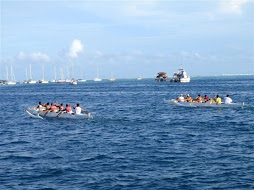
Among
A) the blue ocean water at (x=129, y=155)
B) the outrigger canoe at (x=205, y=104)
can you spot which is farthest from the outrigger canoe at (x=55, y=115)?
the outrigger canoe at (x=205, y=104)

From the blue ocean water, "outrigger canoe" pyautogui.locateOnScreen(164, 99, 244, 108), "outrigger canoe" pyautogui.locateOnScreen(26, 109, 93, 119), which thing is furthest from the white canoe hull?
"outrigger canoe" pyautogui.locateOnScreen(164, 99, 244, 108)

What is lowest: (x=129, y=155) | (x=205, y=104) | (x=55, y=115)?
(x=129, y=155)

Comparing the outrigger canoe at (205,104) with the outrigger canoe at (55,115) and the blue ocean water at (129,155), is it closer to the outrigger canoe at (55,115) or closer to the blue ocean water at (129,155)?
the blue ocean water at (129,155)

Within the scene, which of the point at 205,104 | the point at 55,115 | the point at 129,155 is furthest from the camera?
the point at 205,104

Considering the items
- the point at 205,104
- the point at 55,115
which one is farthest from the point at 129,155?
the point at 205,104

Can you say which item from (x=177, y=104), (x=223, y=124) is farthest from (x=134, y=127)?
(x=177, y=104)

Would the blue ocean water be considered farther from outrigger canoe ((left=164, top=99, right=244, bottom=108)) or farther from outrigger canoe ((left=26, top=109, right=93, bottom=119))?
outrigger canoe ((left=164, top=99, right=244, bottom=108))

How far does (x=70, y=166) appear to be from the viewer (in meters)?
20.4

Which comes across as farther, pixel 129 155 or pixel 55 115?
pixel 55 115

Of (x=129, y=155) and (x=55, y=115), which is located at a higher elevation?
(x=55, y=115)

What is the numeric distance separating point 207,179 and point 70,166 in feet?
24.5

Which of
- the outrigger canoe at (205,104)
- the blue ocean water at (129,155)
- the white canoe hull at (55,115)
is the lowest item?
the blue ocean water at (129,155)

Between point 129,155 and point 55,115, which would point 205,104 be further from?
point 129,155

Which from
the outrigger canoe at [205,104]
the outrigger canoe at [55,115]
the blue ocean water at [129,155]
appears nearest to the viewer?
the blue ocean water at [129,155]
